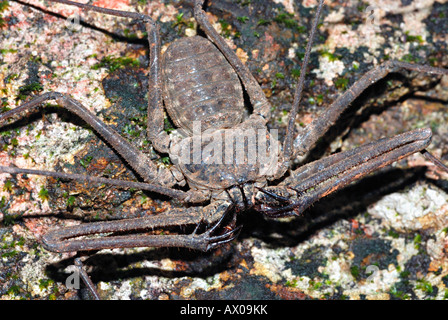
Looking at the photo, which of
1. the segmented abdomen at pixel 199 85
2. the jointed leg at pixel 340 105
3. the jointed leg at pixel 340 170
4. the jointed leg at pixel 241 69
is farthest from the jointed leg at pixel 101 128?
the jointed leg at pixel 340 105

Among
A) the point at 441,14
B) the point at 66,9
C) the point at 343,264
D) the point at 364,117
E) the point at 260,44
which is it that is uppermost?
the point at 441,14

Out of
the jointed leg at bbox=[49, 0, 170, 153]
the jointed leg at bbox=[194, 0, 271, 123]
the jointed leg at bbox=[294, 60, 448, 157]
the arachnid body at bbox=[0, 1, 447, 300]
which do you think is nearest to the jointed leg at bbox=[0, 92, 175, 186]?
the arachnid body at bbox=[0, 1, 447, 300]

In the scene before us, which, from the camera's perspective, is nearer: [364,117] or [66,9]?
[66,9]

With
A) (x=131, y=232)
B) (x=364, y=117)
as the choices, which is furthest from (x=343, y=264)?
(x=131, y=232)

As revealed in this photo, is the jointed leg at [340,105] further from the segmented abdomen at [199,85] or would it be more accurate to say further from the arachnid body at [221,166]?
the segmented abdomen at [199,85]
